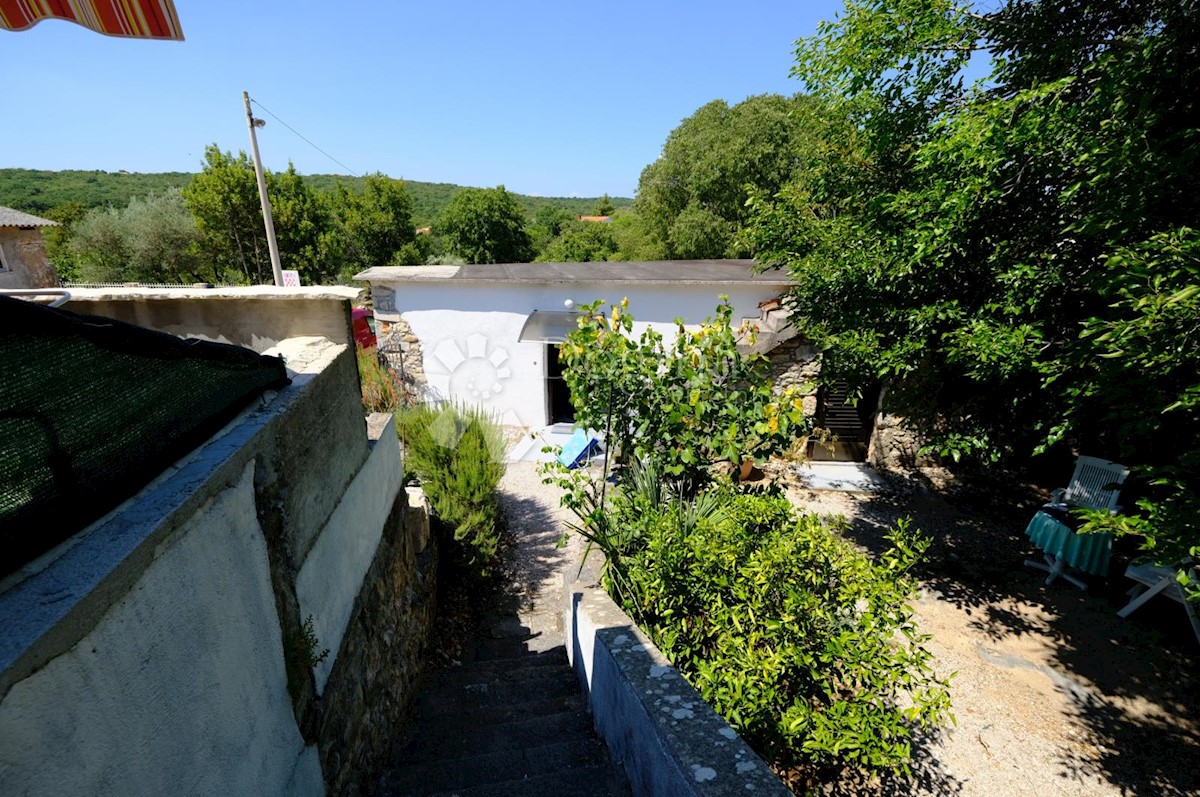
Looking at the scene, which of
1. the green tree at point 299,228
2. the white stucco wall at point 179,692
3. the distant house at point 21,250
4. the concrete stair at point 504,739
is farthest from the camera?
the green tree at point 299,228

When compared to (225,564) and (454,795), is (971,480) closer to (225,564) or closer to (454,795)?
(454,795)

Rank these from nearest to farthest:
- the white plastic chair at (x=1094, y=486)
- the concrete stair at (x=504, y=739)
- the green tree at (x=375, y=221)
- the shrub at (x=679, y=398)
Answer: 1. the concrete stair at (x=504, y=739)
2. the shrub at (x=679, y=398)
3. the white plastic chair at (x=1094, y=486)
4. the green tree at (x=375, y=221)

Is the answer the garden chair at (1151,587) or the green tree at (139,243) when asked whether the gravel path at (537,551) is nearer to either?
the garden chair at (1151,587)

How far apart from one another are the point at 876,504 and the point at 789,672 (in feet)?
22.5

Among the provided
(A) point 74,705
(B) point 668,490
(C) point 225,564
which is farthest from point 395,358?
(A) point 74,705

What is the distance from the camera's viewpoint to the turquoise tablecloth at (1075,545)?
21.1 feet

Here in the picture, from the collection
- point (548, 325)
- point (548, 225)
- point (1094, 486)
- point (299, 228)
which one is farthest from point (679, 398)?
point (548, 225)

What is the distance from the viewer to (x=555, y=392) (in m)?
12.4

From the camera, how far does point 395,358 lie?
38.9ft

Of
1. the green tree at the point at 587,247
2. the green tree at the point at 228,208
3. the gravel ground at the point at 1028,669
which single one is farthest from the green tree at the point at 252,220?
the gravel ground at the point at 1028,669

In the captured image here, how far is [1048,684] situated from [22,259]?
37631 mm

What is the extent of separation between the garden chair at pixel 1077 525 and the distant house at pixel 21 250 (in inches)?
1367

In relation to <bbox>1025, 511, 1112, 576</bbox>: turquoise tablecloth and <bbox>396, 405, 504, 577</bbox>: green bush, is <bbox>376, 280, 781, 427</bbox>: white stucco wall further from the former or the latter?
<bbox>1025, 511, 1112, 576</bbox>: turquoise tablecloth

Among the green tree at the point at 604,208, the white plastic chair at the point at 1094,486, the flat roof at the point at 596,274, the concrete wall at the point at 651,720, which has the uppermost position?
the green tree at the point at 604,208
